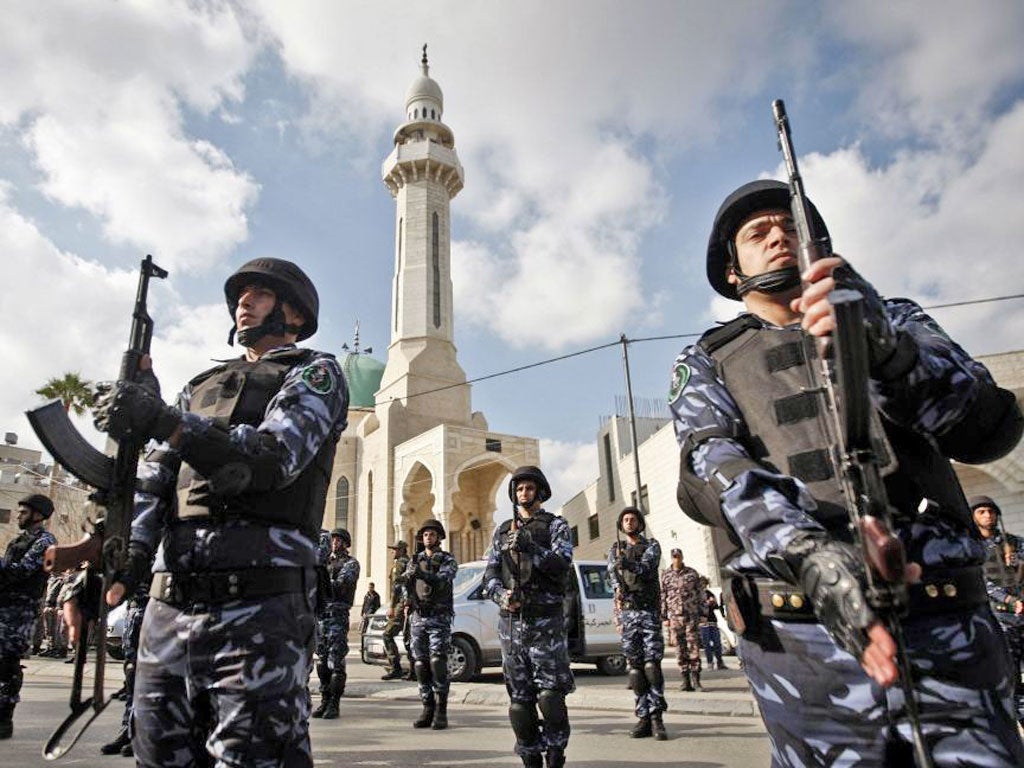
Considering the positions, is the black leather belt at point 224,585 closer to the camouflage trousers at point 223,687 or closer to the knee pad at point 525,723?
the camouflage trousers at point 223,687

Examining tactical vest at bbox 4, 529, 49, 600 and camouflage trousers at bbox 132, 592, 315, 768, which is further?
tactical vest at bbox 4, 529, 49, 600

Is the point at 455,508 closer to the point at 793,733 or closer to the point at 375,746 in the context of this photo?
the point at 375,746

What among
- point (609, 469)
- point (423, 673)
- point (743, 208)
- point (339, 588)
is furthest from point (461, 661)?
point (609, 469)

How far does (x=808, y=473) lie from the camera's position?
164cm

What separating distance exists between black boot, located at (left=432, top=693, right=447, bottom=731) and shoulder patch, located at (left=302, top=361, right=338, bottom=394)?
16.0ft

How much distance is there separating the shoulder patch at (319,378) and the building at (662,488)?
4.47 metres

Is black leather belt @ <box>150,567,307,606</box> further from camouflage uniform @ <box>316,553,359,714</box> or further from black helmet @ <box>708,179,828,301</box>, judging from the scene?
camouflage uniform @ <box>316,553,359,714</box>

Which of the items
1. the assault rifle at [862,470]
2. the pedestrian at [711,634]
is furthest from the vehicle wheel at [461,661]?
the assault rifle at [862,470]

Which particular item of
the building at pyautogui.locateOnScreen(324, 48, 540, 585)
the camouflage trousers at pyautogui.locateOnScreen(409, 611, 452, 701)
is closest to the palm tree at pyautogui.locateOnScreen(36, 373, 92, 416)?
the building at pyautogui.locateOnScreen(324, 48, 540, 585)

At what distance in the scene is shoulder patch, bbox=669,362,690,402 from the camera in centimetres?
194

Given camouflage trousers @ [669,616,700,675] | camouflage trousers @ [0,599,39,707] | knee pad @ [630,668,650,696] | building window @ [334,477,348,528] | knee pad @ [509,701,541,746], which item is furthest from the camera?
building window @ [334,477,348,528]

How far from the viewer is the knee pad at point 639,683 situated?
604cm

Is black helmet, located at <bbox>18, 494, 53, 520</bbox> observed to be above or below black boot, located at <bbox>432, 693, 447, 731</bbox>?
above

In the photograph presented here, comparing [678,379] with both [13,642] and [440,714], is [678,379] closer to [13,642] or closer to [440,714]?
[440,714]
